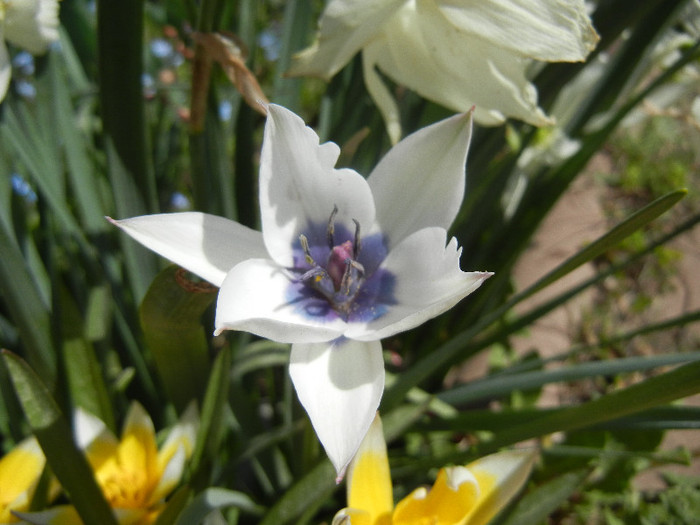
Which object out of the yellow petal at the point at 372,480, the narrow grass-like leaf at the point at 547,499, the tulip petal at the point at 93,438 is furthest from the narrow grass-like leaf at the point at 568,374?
the tulip petal at the point at 93,438

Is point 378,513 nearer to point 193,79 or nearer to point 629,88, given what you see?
point 193,79

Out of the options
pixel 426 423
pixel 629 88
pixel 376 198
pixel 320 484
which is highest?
pixel 376 198

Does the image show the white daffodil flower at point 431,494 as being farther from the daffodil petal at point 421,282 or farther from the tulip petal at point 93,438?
the tulip petal at point 93,438

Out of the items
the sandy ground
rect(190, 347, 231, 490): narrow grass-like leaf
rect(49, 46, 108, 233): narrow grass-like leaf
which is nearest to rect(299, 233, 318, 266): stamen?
rect(190, 347, 231, 490): narrow grass-like leaf

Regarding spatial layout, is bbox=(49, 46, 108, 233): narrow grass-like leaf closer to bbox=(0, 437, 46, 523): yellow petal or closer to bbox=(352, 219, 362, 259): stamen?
bbox=(0, 437, 46, 523): yellow petal

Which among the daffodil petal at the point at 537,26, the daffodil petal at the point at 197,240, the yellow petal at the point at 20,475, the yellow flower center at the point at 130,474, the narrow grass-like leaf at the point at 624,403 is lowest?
the yellow flower center at the point at 130,474

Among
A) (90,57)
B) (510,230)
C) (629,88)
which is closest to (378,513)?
(510,230)

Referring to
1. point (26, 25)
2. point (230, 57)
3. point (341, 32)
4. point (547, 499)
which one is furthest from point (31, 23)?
point (547, 499)
